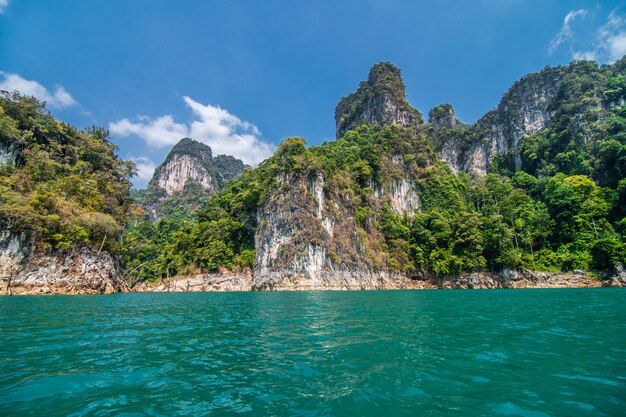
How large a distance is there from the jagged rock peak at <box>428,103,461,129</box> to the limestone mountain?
91.6m

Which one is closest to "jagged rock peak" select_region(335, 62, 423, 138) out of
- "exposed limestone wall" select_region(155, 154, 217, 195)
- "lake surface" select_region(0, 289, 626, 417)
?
"exposed limestone wall" select_region(155, 154, 217, 195)

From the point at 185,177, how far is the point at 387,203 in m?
112

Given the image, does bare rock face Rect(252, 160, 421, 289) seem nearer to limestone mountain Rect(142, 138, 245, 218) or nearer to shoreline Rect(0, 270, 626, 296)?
shoreline Rect(0, 270, 626, 296)

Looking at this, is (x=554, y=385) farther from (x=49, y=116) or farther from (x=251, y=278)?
(x=49, y=116)

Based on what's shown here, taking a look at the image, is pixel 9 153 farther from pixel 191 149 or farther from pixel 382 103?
pixel 191 149

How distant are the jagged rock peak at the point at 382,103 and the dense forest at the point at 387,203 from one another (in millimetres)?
17476

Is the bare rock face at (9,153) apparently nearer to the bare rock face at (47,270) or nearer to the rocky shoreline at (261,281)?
the bare rock face at (47,270)

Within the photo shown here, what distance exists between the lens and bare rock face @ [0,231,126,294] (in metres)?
30.5

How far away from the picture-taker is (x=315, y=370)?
239 inches

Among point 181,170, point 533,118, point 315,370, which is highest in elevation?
point 181,170

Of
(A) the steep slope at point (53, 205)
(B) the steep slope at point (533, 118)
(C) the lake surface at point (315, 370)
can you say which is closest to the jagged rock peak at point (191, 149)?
(A) the steep slope at point (53, 205)

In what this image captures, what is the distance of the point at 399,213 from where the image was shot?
66.4 meters

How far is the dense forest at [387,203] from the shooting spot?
38.4 m

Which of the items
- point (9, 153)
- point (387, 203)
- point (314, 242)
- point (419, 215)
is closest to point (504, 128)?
point (419, 215)
